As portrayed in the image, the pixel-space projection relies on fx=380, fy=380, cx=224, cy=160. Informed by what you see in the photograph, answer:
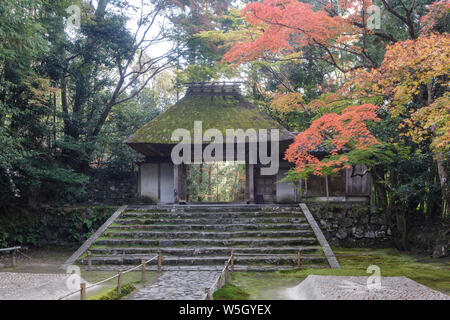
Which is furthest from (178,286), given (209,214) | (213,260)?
(209,214)

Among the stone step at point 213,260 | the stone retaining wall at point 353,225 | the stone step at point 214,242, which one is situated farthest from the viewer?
the stone retaining wall at point 353,225

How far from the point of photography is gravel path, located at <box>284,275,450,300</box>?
225 inches

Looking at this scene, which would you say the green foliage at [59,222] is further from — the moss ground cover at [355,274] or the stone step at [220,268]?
the moss ground cover at [355,274]

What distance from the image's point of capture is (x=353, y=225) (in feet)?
47.0

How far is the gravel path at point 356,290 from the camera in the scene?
5.71 metres

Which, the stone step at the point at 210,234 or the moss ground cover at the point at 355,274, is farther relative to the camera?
the stone step at the point at 210,234

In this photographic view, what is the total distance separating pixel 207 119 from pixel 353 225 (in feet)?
22.3

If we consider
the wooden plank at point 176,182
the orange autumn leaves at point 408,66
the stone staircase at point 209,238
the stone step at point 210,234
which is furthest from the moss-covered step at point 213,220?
the orange autumn leaves at point 408,66

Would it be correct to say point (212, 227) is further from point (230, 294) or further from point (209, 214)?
point (230, 294)

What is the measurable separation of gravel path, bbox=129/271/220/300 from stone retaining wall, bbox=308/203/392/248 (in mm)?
7068

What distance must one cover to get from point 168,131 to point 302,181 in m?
6.54

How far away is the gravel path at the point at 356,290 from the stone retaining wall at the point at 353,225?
7.21m
